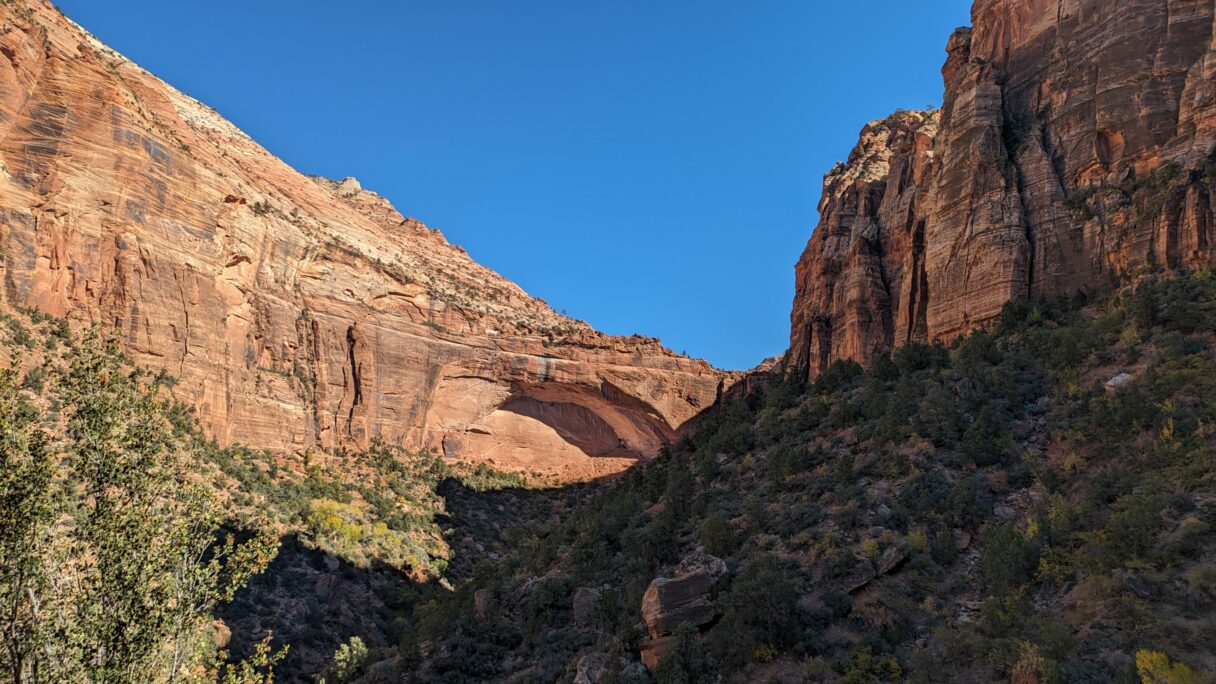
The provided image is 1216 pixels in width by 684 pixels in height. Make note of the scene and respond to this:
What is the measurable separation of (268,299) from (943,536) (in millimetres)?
38355

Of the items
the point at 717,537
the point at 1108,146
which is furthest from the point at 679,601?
the point at 1108,146

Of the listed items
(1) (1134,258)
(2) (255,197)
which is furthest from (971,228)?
(2) (255,197)

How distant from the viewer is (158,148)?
1469 inches

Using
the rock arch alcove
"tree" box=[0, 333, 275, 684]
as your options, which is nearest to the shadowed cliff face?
the rock arch alcove

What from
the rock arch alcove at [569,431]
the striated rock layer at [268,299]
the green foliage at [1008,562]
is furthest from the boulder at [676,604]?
the rock arch alcove at [569,431]

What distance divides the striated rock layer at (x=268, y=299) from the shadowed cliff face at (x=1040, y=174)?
19.3 meters

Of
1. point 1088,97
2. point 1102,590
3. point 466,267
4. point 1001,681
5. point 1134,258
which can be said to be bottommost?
point 1001,681

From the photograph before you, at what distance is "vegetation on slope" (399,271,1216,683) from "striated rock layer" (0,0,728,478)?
19.4 metres

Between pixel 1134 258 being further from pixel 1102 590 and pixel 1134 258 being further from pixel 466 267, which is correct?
pixel 466 267

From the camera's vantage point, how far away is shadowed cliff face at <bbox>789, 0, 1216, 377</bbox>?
3133 cm

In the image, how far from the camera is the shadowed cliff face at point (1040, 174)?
103 ft

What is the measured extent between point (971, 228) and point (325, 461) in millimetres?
38478

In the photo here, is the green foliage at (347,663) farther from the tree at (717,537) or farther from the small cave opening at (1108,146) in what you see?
the small cave opening at (1108,146)

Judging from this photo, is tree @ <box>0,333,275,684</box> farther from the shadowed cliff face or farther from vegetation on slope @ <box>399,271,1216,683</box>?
the shadowed cliff face
